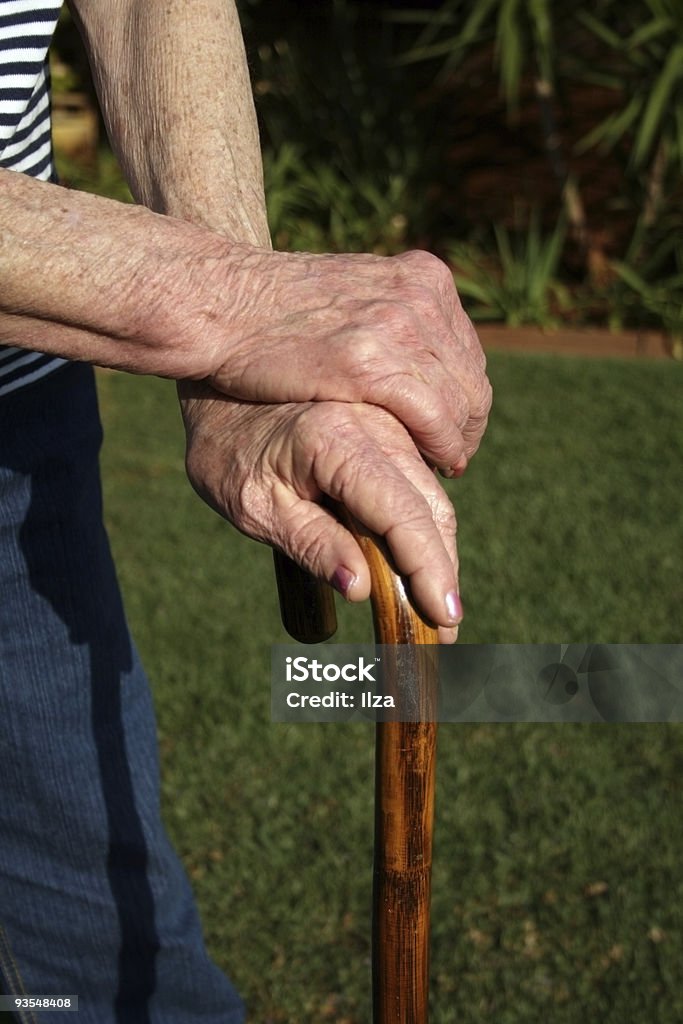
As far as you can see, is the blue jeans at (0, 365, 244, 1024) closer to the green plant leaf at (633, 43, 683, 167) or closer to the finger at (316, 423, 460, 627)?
the finger at (316, 423, 460, 627)

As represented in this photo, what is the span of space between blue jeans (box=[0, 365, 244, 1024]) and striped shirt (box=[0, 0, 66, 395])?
0.05 metres

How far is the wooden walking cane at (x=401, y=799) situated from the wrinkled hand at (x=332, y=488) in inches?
0.7

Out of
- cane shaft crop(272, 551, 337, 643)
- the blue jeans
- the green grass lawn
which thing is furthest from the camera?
the green grass lawn

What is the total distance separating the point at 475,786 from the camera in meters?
3.41

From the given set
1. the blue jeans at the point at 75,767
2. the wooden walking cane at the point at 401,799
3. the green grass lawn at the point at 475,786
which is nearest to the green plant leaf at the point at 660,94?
the green grass lawn at the point at 475,786

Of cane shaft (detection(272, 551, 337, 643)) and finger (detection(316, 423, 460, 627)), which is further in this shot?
cane shaft (detection(272, 551, 337, 643))

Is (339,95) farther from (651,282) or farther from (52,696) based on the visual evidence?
(52,696)

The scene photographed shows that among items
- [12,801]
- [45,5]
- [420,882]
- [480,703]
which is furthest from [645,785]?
[45,5]

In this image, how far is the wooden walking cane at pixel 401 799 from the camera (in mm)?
1063

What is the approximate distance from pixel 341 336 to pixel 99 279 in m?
0.23

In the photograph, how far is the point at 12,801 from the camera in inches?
66.9

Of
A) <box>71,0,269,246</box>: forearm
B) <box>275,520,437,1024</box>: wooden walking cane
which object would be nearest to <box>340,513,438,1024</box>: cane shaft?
<box>275,520,437,1024</box>: wooden walking cane

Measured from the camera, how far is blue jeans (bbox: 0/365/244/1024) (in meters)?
1.63

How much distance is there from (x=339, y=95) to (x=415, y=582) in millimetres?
8170
